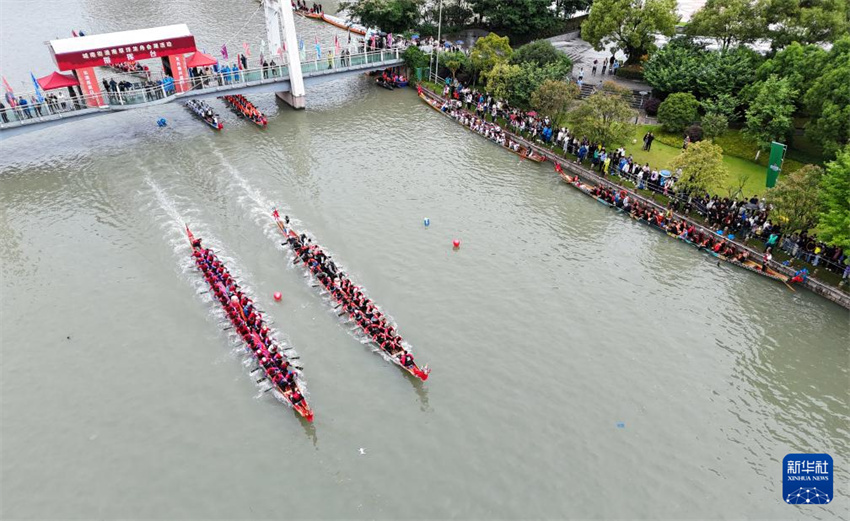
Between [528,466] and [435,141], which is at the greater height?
[435,141]

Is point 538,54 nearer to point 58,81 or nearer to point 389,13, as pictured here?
point 389,13

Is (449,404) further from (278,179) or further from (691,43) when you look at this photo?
(691,43)

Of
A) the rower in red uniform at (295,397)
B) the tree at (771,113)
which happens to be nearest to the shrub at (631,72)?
the tree at (771,113)

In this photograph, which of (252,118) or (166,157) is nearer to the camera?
(166,157)

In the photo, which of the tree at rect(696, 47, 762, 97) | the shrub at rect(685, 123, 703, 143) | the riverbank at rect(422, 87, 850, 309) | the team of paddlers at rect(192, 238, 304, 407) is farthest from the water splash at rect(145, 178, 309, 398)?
the tree at rect(696, 47, 762, 97)

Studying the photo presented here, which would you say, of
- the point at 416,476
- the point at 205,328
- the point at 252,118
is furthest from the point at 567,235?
the point at 252,118

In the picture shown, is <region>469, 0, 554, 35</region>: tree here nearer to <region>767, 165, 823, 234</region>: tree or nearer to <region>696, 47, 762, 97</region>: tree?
<region>696, 47, 762, 97</region>: tree

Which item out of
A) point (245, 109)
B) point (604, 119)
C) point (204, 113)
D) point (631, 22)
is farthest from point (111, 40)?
point (631, 22)
